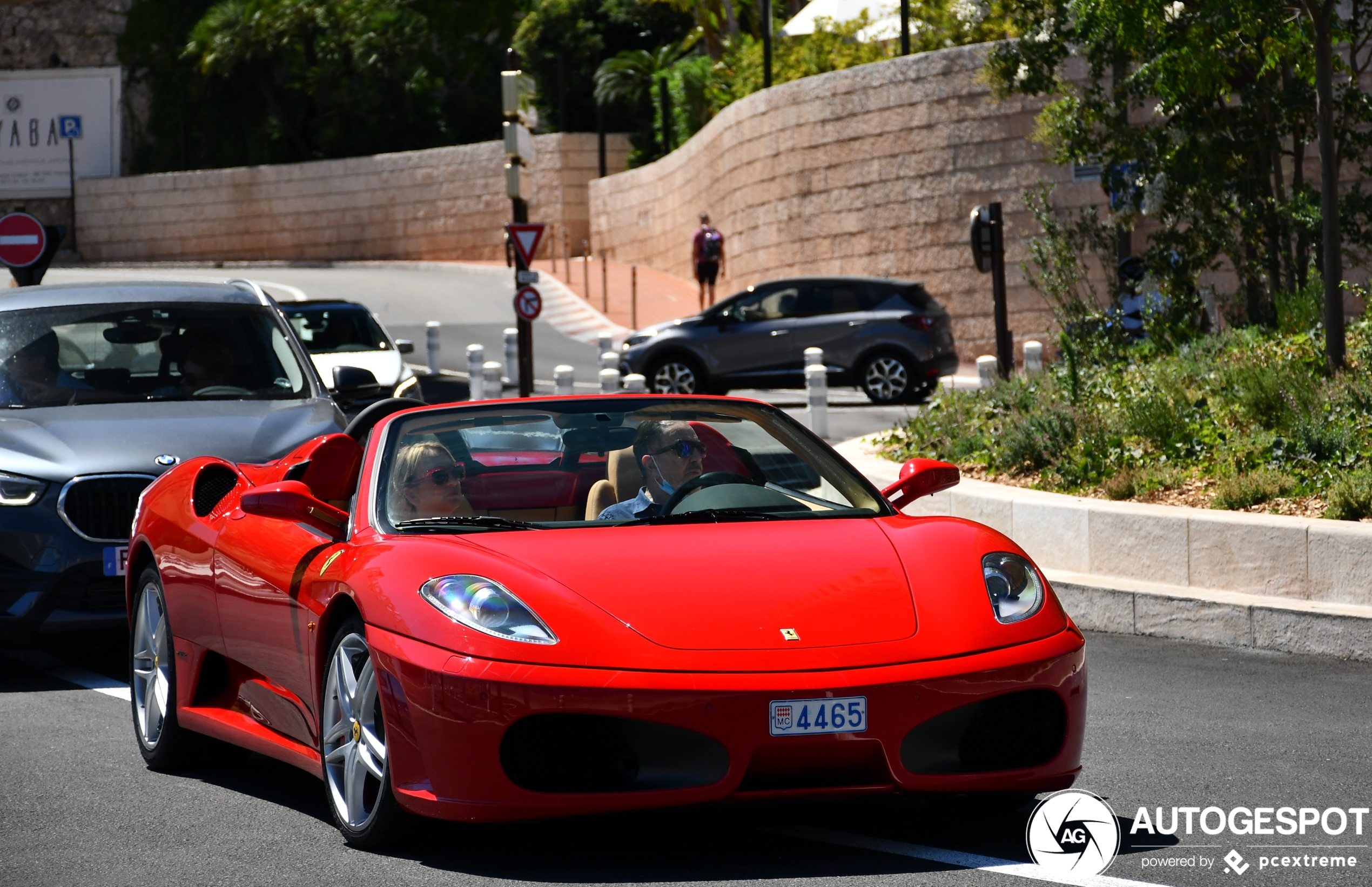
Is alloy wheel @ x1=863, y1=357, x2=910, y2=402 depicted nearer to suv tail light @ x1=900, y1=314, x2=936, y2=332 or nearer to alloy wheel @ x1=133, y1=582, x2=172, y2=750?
suv tail light @ x1=900, y1=314, x2=936, y2=332

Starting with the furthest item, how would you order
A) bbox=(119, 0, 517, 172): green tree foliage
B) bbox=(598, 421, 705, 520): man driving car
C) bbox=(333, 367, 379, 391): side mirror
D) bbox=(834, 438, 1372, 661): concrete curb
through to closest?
bbox=(119, 0, 517, 172): green tree foliage
bbox=(333, 367, 379, 391): side mirror
bbox=(834, 438, 1372, 661): concrete curb
bbox=(598, 421, 705, 520): man driving car

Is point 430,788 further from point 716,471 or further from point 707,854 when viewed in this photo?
point 716,471

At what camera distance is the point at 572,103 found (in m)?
57.8

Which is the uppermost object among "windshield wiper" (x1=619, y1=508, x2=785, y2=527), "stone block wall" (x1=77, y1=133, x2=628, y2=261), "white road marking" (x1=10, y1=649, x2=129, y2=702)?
"stone block wall" (x1=77, y1=133, x2=628, y2=261)

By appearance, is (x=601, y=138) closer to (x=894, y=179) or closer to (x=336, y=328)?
(x=894, y=179)

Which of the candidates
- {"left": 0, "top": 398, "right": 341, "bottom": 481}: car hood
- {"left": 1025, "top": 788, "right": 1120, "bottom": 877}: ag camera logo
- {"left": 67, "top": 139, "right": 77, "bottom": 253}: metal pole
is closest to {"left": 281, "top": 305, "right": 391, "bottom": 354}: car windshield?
{"left": 0, "top": 398, "right": 341, "bottom": 481}: car hood

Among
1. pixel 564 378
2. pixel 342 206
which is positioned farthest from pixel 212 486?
pixel 342 206

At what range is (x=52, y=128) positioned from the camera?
225 ft

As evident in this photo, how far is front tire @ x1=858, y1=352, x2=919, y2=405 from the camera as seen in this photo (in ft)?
76.0

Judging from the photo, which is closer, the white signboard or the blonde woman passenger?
the blonde woman passenger

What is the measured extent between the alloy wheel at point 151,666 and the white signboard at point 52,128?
6483 cm

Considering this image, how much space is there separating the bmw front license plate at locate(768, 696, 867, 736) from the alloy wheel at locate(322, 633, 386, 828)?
99 centimetres

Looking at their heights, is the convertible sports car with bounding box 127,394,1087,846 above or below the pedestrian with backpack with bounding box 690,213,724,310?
below

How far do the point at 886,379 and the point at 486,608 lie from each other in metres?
19.0
